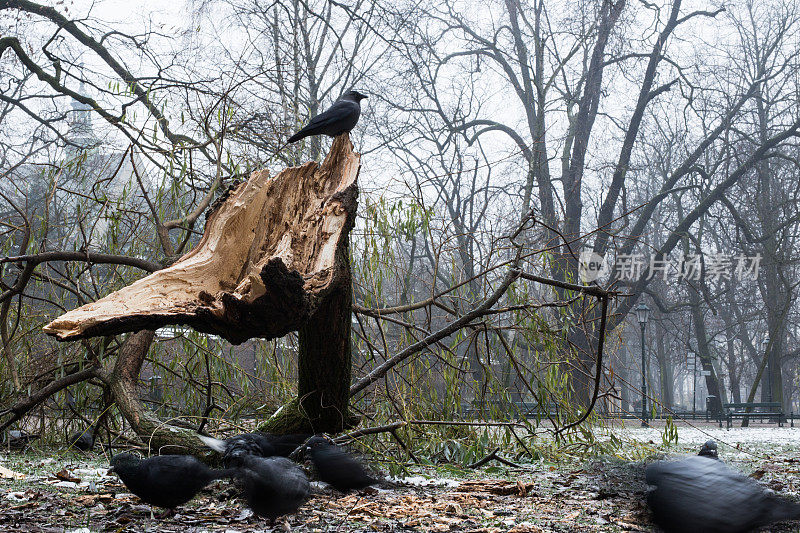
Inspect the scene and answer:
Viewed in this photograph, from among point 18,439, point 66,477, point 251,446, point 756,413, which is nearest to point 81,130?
point 18,439

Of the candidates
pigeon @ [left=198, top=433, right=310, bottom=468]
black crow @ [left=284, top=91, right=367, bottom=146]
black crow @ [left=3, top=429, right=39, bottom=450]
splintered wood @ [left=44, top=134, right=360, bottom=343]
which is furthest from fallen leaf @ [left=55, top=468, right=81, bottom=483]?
black crow @ [left=284, top=91, right=367, bottom=146]

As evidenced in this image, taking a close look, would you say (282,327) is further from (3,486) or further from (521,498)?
(3,486)

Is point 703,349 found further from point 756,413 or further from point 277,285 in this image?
point 277,285

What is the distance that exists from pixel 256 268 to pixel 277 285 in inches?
16.8

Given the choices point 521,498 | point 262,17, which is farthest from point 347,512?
point 262,17

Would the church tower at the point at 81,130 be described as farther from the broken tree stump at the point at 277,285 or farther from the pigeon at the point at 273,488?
the pigeon at the point at 273,488

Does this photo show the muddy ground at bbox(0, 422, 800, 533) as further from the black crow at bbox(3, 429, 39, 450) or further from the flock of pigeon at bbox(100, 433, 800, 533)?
the black crow at bbox(3, 429, 39, 450)

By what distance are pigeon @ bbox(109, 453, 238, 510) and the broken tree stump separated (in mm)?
539

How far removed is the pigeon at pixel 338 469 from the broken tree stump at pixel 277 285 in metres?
0.29

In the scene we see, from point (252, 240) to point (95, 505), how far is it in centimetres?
124

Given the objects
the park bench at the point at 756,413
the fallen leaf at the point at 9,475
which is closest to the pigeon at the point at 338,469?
the fallen leaf at the point at 9,475

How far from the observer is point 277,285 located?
1.81 meters

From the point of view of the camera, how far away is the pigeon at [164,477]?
2170 mm

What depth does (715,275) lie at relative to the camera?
17.3 meters
